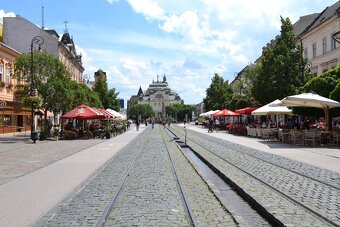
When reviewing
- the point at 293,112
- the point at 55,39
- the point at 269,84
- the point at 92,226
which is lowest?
the point at 92,226

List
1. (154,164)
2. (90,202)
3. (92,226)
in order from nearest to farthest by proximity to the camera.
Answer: (92,226), (90,202), (154,164)

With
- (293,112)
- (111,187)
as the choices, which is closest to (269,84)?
(293,112)

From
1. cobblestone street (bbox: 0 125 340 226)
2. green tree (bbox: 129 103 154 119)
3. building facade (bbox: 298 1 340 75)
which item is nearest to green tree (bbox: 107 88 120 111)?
building facade (bbox: 298 1 340 75)

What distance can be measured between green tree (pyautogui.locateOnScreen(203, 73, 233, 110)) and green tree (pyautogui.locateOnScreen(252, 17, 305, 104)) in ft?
124

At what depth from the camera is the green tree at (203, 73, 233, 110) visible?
81194mm

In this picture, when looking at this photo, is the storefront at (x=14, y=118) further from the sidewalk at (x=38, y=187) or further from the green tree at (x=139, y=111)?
the green tree at (x=139, y=111)

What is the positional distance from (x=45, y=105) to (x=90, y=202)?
92.4ft

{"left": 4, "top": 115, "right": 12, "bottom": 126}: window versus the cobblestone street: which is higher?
{"left": 4, "top": 115, "right": 12, "bottom": 126}: window

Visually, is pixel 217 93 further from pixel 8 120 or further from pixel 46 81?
pixel 46 81

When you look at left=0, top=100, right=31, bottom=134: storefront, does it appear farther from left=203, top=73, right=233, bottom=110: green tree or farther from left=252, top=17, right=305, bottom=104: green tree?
left=203, top=73, right=233, bottom=110: green tree

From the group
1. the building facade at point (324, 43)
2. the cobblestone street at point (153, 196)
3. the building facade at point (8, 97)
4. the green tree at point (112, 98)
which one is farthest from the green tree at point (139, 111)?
the cobblestone street at point (153, 196)

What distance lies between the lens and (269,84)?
136ft

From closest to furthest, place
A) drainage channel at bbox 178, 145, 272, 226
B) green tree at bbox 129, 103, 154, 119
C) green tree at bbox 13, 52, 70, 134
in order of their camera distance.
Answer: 1. drainage channel at bbox 178, 145, 272, 226
2. green tree at bbox 13, 52, 70, 134
3. green tree at bbox 129, 103, 154, 119

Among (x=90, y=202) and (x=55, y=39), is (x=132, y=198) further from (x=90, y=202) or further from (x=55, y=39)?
(x=55, y=39)
